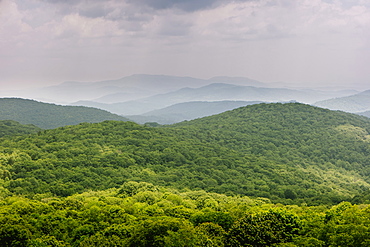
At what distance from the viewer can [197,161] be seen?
119m

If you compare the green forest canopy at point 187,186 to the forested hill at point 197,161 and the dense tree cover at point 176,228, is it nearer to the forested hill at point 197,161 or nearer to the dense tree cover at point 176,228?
the dense tree cover at point 176,228

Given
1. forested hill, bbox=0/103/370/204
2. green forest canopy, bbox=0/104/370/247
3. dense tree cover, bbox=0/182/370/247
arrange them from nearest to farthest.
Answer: dense tree cover, bbox=0/182/370/247 → green forest canopy, bbox=0/104/370/247 → forested hill, bbox=0/103/370/204

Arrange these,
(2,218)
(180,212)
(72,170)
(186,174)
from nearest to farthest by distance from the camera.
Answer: (2,218), (180,212), (72,170), (186,174)

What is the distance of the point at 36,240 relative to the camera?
33281 millimetres

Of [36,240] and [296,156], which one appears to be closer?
[36,240]

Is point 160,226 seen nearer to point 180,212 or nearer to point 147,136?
point 180,212

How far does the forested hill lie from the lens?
83875mm

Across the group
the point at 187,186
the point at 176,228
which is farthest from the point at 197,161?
the point at 176,228

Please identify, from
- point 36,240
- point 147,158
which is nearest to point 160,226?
point 36,240

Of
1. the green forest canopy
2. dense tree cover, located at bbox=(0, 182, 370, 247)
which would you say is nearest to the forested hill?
the green forest canopy

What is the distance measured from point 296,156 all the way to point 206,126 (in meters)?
57.4

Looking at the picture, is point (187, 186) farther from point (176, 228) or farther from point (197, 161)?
point (176, 228)

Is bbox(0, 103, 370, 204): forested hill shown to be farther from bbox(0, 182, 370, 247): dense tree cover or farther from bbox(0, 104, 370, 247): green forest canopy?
bbox(0, 182, 370, 247): dense tree cover

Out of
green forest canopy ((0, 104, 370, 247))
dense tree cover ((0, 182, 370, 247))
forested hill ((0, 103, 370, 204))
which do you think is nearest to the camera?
dense tree cover ((0, 182, 370, 247))
